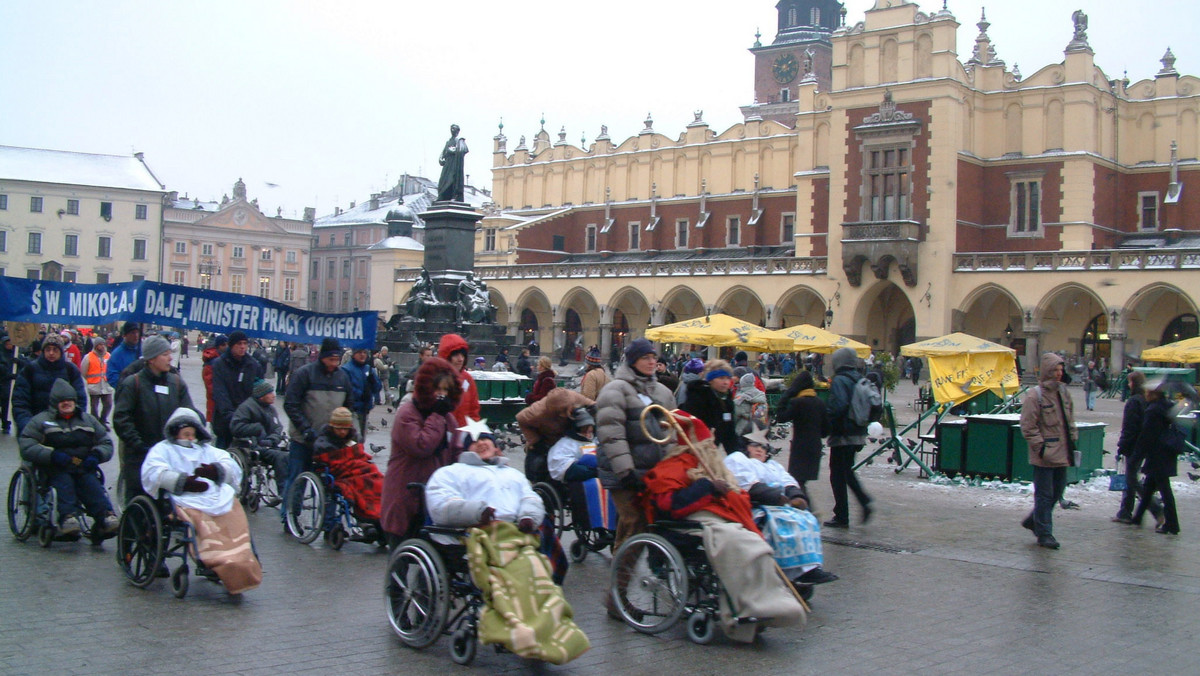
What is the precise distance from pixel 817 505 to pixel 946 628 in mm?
4910

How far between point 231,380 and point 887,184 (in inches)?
1373

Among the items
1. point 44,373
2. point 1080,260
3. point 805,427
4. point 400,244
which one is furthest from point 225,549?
point 400,244

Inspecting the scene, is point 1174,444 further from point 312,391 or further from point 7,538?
point 7,538

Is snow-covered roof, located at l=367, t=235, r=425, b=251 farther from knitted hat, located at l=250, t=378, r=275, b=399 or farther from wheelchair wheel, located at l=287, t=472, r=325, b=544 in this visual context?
wheelchair wheel, located at l=287, t=472, r=325, b=544

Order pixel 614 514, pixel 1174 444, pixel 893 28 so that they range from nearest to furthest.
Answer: pixel 614 514, pixel 1174 444, pixel 893 28

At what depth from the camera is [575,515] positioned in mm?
8648

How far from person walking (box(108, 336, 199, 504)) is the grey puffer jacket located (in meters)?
3.44

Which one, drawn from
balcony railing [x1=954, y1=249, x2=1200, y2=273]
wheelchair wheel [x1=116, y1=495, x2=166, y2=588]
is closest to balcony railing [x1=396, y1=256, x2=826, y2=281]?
balcony railing [x1=954, y1=249, x2=1200, y2=273]

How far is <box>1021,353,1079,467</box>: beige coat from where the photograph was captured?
31.3ft

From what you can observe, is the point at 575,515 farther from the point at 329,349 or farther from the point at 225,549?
the point at 225,549

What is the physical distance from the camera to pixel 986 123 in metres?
42.6

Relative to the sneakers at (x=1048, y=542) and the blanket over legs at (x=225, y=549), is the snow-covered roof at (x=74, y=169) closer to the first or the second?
the blanket over legs at (x=225, y=549)

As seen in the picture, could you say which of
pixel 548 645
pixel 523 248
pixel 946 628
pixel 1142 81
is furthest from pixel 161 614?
pixel 523 248

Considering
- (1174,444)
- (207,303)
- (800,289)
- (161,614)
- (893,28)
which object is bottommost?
(161,614)
